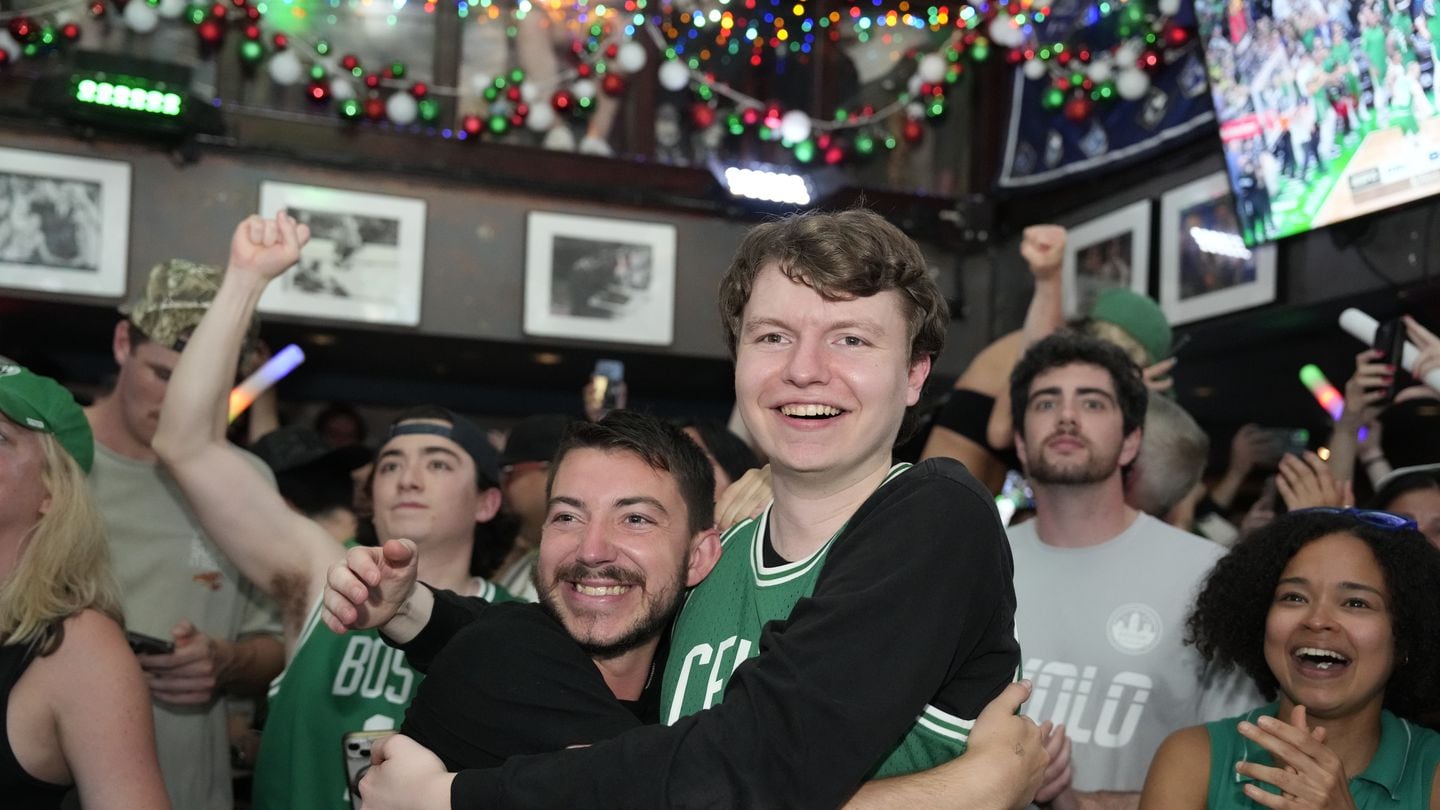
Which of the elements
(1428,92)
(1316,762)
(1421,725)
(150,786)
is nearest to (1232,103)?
(1428,92)

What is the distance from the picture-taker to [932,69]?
285 inches

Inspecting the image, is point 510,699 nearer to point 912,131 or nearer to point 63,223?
point 63,223

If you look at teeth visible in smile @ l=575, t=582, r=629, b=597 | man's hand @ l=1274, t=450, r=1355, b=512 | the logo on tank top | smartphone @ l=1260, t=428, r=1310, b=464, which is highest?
smartphone @ l=1260, t=428, r=1310, b=464

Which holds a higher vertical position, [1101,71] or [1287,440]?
[1101,71]

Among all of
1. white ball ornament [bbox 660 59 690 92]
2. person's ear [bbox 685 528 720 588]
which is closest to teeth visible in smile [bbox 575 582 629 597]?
person's ear [bbox 685 528 720 588]

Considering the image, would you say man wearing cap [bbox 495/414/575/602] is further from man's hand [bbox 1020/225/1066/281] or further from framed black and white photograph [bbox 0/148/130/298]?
framed black and white photograph [bbox 0/148/130/298]

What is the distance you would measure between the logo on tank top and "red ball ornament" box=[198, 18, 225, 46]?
5131 millimetres

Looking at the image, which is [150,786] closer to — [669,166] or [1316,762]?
[1316,762]

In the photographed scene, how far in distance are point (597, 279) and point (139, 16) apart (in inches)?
90.9

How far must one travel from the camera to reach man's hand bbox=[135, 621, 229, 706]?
275 centimetres

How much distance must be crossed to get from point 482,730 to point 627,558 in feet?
0.93

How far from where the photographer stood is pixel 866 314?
1.66 metres

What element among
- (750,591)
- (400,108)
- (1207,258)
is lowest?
(750,591)

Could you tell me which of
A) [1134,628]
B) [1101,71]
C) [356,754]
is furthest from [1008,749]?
[1101,71]
